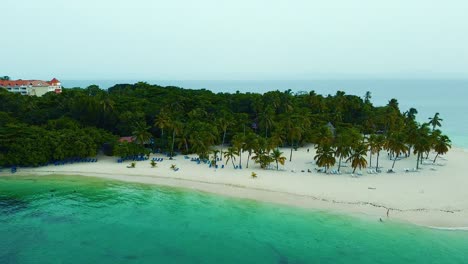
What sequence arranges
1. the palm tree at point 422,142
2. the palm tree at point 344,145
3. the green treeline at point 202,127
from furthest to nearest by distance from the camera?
the green treeline at point 202,127, the palm tree at point 422,142, the palm tree at point 344,145

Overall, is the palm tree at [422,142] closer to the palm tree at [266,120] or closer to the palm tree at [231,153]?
the palm tree at [266,120]

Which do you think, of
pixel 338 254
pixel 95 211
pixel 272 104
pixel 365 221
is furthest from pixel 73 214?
pixel 272 104

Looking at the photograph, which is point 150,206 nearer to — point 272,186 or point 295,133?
point 272,186

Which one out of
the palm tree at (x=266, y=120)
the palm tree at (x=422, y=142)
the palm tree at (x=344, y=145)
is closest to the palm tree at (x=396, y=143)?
the palm tree at (x=422, y=142)

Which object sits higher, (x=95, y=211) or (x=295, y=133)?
(x=295, y=133)

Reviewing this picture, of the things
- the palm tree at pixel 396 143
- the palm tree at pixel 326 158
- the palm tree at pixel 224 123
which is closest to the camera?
the palm tree at pixel 326 158

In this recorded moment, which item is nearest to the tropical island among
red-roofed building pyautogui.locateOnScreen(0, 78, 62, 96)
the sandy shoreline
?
the sandy shoreline
